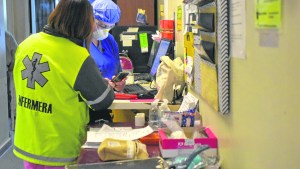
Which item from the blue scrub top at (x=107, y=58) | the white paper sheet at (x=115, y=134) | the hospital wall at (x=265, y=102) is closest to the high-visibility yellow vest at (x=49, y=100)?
the white paper sheet at (x=115, y=134)

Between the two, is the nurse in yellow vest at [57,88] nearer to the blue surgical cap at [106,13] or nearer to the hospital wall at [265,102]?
the hospital wall at [265,102]

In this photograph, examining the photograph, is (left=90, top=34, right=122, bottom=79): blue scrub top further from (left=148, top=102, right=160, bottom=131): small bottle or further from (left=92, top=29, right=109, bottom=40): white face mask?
(left=148, top=102, right=160, bottom=131): small bottle

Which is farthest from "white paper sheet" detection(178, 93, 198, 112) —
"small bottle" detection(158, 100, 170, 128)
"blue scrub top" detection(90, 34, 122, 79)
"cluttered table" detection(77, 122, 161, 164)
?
"blue scrub top" detection(90, 34, 122, 79)

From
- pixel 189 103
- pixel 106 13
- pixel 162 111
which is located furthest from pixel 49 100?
pixel 106 13

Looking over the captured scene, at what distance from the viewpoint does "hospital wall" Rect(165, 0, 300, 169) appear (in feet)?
3.04

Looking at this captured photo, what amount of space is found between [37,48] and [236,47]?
1.00 metres

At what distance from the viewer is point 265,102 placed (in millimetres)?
1118

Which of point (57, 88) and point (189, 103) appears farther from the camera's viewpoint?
point (189, 103)

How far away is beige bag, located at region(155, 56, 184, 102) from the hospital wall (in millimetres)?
920

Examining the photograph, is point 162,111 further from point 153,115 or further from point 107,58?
point 107,58

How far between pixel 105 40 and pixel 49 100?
151 cm

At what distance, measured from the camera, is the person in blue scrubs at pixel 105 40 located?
2.97 metres

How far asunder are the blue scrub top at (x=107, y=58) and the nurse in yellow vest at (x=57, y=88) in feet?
3.89

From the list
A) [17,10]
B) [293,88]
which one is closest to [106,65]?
[293,88]
